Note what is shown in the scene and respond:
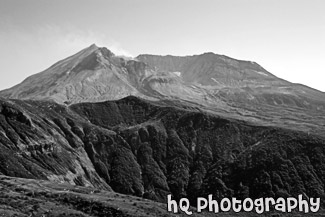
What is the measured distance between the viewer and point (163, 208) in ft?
406


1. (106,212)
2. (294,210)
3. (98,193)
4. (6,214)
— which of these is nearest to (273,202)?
(294,210)

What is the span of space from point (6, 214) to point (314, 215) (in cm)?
15641

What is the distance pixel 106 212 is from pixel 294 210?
12204 cm

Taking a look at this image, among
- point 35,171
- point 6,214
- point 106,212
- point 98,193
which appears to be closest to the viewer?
point 6,214

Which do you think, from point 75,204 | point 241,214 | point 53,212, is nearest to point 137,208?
point 75,204

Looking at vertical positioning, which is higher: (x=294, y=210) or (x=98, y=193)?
(x=98, y=193)

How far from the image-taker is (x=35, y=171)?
196375mm

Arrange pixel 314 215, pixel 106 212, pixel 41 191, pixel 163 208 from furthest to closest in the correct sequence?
pixel 314 215 < pixel 163 208 < pixel 41 191 < pixel 106 212

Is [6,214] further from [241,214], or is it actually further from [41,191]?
[241,214]

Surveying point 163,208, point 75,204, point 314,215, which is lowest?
point 314,215

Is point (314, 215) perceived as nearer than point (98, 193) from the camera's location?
No

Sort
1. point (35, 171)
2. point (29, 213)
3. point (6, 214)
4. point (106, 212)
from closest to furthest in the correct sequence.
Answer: point (6, 214) < point (29, 213) < point (106, 212) < point (35, 171)

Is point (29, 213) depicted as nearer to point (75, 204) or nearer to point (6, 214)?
point (6, 214)

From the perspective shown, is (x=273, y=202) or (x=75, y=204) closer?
(x=75, y=204)
